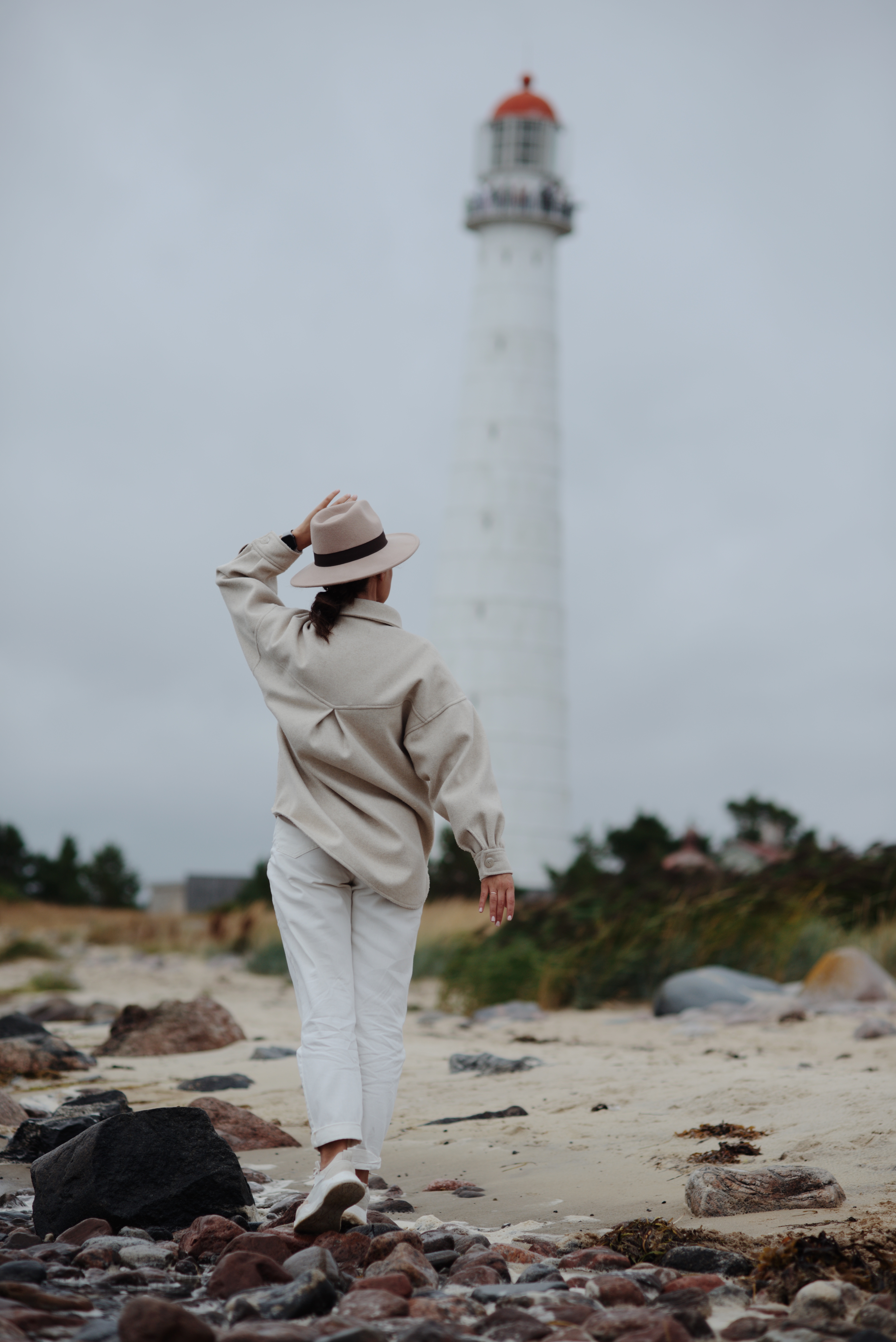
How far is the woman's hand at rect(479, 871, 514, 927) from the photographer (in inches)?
148

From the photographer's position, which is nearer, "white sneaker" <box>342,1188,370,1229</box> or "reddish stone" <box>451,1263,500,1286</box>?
"reddish stone" <box>451,1263,500,1286</box>

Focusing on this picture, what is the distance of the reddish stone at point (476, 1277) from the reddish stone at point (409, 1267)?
48 mm

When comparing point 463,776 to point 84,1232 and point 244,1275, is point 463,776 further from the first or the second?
point 84,1232

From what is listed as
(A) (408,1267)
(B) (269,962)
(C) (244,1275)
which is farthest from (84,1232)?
(B) (269,962)

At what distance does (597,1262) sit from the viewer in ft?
10.7

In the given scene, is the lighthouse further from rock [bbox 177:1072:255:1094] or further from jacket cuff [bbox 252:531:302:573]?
jacket cuff [bbox 252:531:302:573]

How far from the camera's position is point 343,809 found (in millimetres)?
3836

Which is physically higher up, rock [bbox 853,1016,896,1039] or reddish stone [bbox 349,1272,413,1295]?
rock [bbox 853,1016,896,1039]

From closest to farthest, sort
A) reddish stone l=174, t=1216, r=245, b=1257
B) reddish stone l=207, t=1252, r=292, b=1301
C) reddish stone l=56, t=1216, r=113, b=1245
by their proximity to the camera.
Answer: reddish stone l=207, t=1252, r=292, b=1301 < reddish stone l=174, t=1216, r=245, b=1257 < reddish stone l=56, t=1216, r=113, b=1245

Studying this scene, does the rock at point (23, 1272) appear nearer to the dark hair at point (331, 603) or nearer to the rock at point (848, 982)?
the dark hair at point (331, 603)

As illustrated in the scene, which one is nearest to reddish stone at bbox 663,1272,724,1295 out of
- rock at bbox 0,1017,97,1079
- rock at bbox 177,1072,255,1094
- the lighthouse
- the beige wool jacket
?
the beige wool jacket

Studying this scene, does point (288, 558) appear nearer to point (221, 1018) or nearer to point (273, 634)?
point (273, 634)

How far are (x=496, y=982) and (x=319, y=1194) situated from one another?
732 centimetres

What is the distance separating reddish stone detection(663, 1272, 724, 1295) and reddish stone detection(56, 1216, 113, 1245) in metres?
1.54
